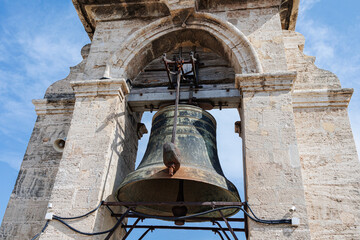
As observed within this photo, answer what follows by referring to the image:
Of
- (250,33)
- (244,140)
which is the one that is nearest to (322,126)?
(244,140)

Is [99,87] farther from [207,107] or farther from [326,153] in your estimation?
[326,153]

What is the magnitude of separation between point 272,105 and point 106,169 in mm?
1957

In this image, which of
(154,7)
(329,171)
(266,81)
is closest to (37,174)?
(154,7)

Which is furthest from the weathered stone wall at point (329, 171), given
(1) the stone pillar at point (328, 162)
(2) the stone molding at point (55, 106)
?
(2) the stone molding at point (55, 106)

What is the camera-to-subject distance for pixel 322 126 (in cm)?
467

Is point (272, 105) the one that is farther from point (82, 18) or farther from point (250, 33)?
point (82, 18)

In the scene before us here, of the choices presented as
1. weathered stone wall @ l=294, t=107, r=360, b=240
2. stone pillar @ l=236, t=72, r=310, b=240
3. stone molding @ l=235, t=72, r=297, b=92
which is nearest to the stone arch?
stone molding @ l=235, t=72, r=297, b=92

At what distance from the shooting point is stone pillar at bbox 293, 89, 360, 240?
4000mm

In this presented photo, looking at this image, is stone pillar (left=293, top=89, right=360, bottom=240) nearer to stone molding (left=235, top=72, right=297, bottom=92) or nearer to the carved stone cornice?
stone molding (left=235, top=72, right=297, bottom=92)

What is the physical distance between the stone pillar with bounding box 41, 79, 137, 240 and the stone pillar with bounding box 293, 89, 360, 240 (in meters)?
2.12

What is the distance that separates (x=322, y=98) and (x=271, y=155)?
133 cm

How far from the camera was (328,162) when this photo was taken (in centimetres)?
440

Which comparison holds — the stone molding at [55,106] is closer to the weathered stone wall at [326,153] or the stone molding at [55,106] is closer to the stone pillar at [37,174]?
the stone pillar at [37,174]

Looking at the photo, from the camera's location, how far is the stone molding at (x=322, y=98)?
4793mm
